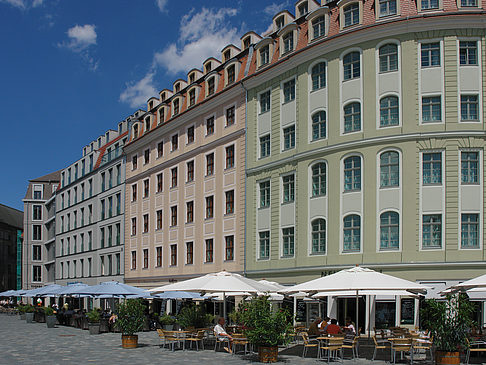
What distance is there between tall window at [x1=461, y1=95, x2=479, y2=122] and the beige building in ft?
48.3

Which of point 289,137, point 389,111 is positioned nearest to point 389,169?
point 389,111

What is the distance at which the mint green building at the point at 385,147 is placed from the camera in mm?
28469

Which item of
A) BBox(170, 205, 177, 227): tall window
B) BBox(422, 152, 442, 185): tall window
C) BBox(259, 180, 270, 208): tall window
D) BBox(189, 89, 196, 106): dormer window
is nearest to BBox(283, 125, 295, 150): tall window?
BBox(259, 180, 270, 208): tall window

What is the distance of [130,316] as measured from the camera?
24.7 m

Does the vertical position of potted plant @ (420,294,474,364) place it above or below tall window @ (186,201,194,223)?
below

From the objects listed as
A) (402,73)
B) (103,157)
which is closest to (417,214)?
(402,73)

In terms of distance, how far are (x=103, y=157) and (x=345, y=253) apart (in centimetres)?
3941

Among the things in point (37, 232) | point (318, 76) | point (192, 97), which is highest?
point (192, 97)

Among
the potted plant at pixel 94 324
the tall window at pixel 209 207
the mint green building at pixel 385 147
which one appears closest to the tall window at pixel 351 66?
the mint green building at pixel 385 147

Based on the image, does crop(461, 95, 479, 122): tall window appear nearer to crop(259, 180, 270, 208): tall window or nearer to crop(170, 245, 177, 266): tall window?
crop(259, 180, 270, 208): tall window

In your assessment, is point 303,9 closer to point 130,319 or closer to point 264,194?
point 264,194

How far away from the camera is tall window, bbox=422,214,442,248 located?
1118 inches

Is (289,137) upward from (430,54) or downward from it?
downward

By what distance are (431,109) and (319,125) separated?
6164 millimetres
